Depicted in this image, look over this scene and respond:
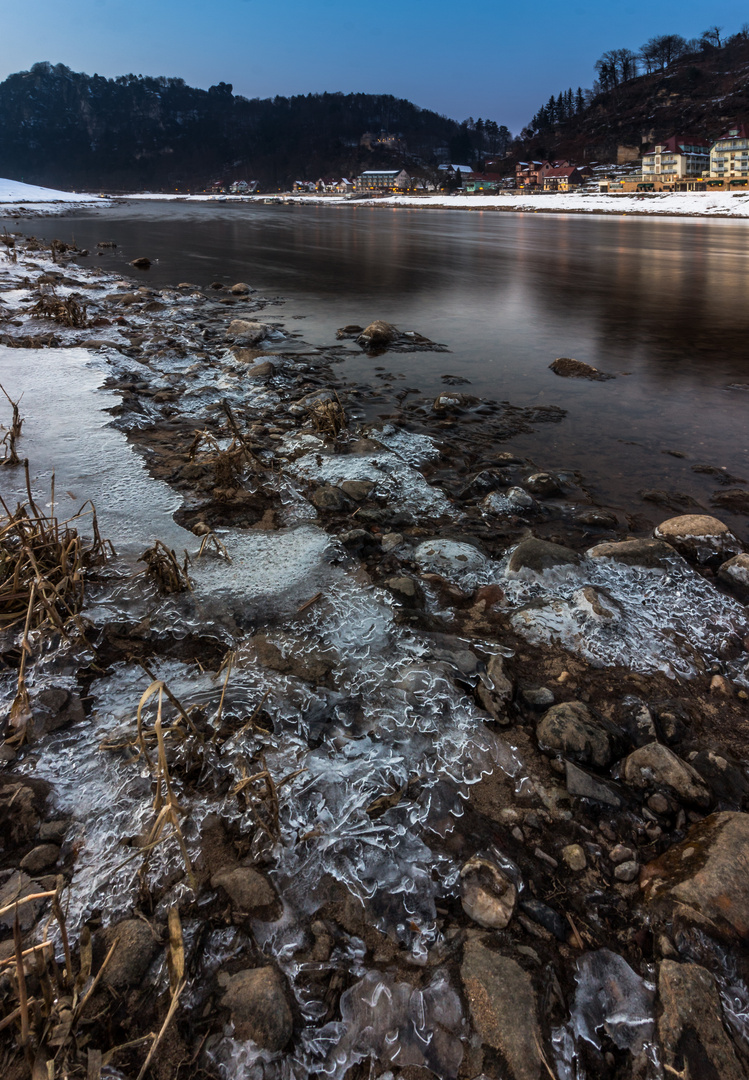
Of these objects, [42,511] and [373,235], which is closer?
[42,511]

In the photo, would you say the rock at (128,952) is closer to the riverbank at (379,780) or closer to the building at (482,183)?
the riverbank at (379,780)

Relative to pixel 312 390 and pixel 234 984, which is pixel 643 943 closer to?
pixel 234 984

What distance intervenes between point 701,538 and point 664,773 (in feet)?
5.87

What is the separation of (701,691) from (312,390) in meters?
4.66

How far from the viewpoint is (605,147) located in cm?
9219

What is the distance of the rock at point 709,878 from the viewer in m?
A: 1.42

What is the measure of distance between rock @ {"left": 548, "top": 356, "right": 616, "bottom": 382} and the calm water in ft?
0.70

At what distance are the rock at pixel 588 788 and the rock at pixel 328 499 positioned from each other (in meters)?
2.14

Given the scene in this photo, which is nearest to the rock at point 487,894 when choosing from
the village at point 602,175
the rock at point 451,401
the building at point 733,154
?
the rock at point 451,401

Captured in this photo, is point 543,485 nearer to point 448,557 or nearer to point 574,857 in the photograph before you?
point 448,557

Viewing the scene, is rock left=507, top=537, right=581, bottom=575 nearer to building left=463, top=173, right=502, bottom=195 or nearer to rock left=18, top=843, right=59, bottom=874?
rock left=18, top=843, right=59, bottom=874

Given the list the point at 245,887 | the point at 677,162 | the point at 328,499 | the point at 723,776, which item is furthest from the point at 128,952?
the point at 677,162

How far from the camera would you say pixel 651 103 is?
9831 centimetres

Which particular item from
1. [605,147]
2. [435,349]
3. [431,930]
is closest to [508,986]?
[431,930]
